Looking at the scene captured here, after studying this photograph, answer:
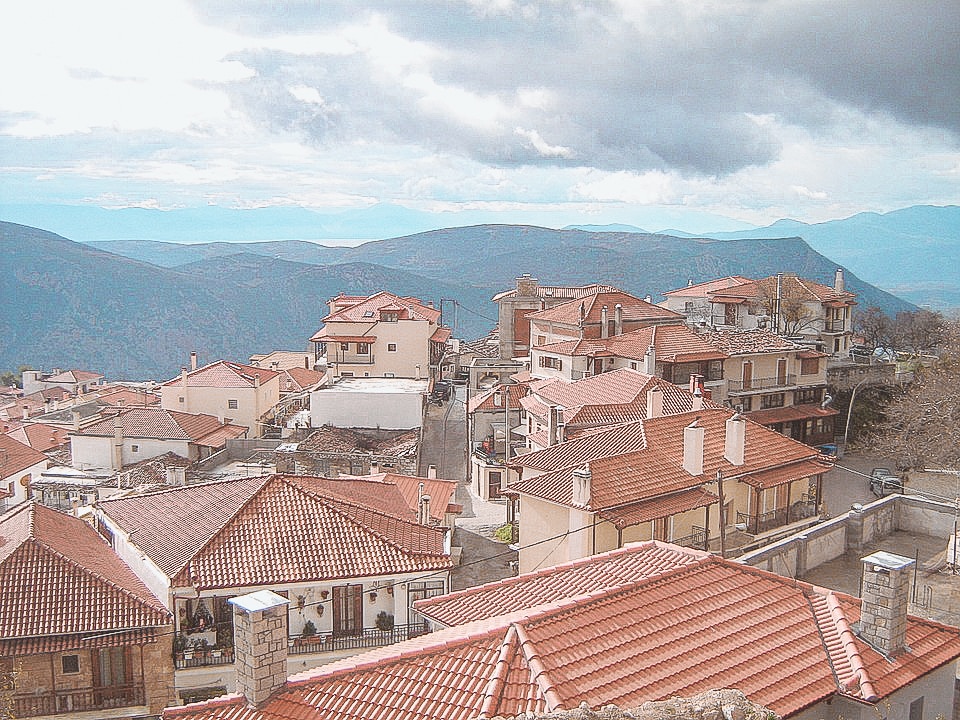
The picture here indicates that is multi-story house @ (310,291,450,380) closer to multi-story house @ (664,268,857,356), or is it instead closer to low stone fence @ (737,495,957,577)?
multi-story house @ (664,268,857,356)

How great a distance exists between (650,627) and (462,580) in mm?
12672

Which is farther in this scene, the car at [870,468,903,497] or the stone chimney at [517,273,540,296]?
the stone chimney at [517,273,540,296]

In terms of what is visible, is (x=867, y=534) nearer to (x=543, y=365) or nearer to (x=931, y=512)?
(x=931, y=512)

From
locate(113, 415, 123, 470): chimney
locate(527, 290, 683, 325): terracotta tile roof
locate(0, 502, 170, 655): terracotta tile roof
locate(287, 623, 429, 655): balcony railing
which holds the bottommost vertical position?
locate(113, 415, 123, 470): chimney

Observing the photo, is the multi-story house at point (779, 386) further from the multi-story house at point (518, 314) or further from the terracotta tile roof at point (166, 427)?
the terracotta tile roof at point (166, 427)

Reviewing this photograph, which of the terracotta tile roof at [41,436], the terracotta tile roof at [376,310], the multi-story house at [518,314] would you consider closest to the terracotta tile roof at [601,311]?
the multi-story house at [518,314]

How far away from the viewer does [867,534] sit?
57.2ft

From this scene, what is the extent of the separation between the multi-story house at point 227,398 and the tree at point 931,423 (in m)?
34.3

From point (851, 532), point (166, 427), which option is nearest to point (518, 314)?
point (166, 427)

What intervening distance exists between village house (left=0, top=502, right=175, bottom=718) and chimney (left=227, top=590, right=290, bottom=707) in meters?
7.87

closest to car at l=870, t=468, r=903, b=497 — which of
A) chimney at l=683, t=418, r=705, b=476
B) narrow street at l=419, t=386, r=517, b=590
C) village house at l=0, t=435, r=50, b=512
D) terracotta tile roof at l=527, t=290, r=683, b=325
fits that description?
chimney at l=683, t=418, r=705, b=476

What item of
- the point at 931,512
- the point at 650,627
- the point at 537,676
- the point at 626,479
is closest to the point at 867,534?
the point at 931,512

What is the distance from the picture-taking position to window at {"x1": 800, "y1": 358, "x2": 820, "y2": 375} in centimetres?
4147

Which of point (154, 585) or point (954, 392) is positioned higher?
point (954, 392)
